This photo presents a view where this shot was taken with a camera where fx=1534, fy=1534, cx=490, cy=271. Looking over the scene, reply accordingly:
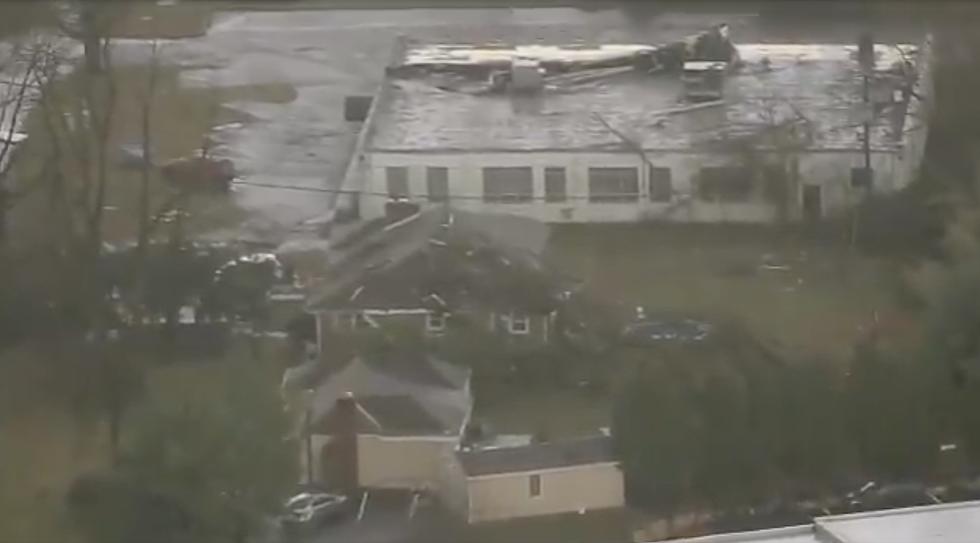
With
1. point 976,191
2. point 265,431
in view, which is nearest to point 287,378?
point 265,431

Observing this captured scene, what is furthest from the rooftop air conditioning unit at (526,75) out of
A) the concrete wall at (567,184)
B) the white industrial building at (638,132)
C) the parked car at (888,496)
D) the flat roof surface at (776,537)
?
the flat roof surface at (776,537)

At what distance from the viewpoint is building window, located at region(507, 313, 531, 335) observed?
86.7 inches

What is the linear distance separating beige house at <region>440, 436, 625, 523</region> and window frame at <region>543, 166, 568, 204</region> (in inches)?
13.8

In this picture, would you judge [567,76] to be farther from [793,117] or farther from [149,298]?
[149,298]

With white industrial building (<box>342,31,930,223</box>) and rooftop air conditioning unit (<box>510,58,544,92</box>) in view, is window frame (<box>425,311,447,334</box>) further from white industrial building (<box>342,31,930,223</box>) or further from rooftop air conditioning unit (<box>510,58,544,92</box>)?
rooftop air conditioning unit (<box>510,58,544,92</box>)

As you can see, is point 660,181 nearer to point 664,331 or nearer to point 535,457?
point 664,331

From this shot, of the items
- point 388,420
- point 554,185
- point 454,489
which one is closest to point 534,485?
point 454,489

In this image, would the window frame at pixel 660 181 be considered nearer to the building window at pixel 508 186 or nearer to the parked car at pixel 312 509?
the building window at pixel 508 186

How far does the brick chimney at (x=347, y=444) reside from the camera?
82.5 inches

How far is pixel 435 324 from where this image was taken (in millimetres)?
2195

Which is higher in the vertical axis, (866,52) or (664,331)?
(866,52)

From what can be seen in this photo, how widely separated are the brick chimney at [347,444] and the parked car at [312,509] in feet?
0.07

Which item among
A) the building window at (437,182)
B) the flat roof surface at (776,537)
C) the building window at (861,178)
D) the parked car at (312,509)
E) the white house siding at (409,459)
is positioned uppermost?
the building window at (437,182)

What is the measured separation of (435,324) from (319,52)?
1.55 ft
